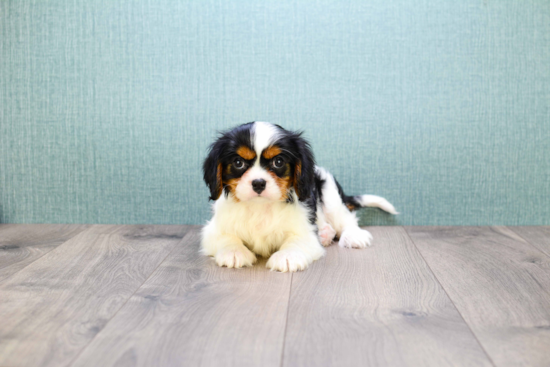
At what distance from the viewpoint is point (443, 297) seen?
73.9 inches

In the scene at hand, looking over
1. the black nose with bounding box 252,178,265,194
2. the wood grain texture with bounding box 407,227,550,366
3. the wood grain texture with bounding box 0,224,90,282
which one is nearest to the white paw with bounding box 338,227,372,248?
the wood grain texture with bounding box 407,227,550,366

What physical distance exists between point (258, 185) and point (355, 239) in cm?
78

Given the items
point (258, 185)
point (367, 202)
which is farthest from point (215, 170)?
point (367, 202)

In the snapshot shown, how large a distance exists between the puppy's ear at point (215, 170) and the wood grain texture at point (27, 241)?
3.02 ft

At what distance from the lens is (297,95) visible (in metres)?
3.10

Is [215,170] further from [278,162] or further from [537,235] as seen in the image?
[537,235]

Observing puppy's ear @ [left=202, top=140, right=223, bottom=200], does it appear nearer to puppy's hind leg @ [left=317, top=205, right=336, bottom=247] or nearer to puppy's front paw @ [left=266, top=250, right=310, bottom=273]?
puppy's front paw @ [left=266, top=250, right=310, bottom=273]

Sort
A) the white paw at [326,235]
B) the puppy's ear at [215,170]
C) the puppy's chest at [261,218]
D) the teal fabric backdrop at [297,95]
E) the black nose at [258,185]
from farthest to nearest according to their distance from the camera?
the teal fabric backdrop at [297,95], the white paw at [326,235], the puppy's chest at [261,218], the puppy's ear at [215,170], the black nose at [258,185]

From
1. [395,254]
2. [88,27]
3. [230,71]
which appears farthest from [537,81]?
[88,27]

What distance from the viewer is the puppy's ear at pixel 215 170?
2318mm

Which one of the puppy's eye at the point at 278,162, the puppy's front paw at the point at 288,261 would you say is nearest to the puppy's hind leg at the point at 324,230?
the puppy's front paw at the point at 288,261

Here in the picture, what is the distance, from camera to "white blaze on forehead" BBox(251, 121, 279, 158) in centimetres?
224

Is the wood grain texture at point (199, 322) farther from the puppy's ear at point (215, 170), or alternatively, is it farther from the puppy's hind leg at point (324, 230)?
the puppy's hind leg at point (324, 230)

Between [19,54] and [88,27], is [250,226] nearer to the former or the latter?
[88,27]
